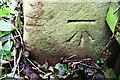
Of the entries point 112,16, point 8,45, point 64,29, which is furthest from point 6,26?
point 112,16

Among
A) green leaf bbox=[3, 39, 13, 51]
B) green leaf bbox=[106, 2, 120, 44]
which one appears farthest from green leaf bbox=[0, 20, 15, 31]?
green leaf bbox=[106, 2, 120, 44]

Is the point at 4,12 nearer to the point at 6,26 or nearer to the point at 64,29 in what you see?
the point at 6,26

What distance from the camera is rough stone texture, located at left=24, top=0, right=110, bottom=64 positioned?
4.25 ft

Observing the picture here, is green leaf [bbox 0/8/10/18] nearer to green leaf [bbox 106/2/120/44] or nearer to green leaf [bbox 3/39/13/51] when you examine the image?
green leaf [bbox 3/39/13/51]

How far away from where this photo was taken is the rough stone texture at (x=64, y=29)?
129 centimetres

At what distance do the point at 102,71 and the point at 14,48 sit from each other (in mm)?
478

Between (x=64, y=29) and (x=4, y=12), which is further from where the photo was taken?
(x=4, y=12)

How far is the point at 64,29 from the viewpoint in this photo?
1.36 metres

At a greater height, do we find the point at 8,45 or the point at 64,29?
the point at 64,29

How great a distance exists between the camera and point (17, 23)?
155 centimetres

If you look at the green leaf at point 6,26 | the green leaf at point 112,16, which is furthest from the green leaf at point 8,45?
the green leaf at point 112,16

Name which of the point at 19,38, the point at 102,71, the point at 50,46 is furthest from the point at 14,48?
the point at 102,71

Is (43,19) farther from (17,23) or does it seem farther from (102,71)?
(102,71)

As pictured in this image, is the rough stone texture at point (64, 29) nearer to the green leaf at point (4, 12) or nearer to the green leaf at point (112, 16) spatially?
the green leaf at point (112, 16)
